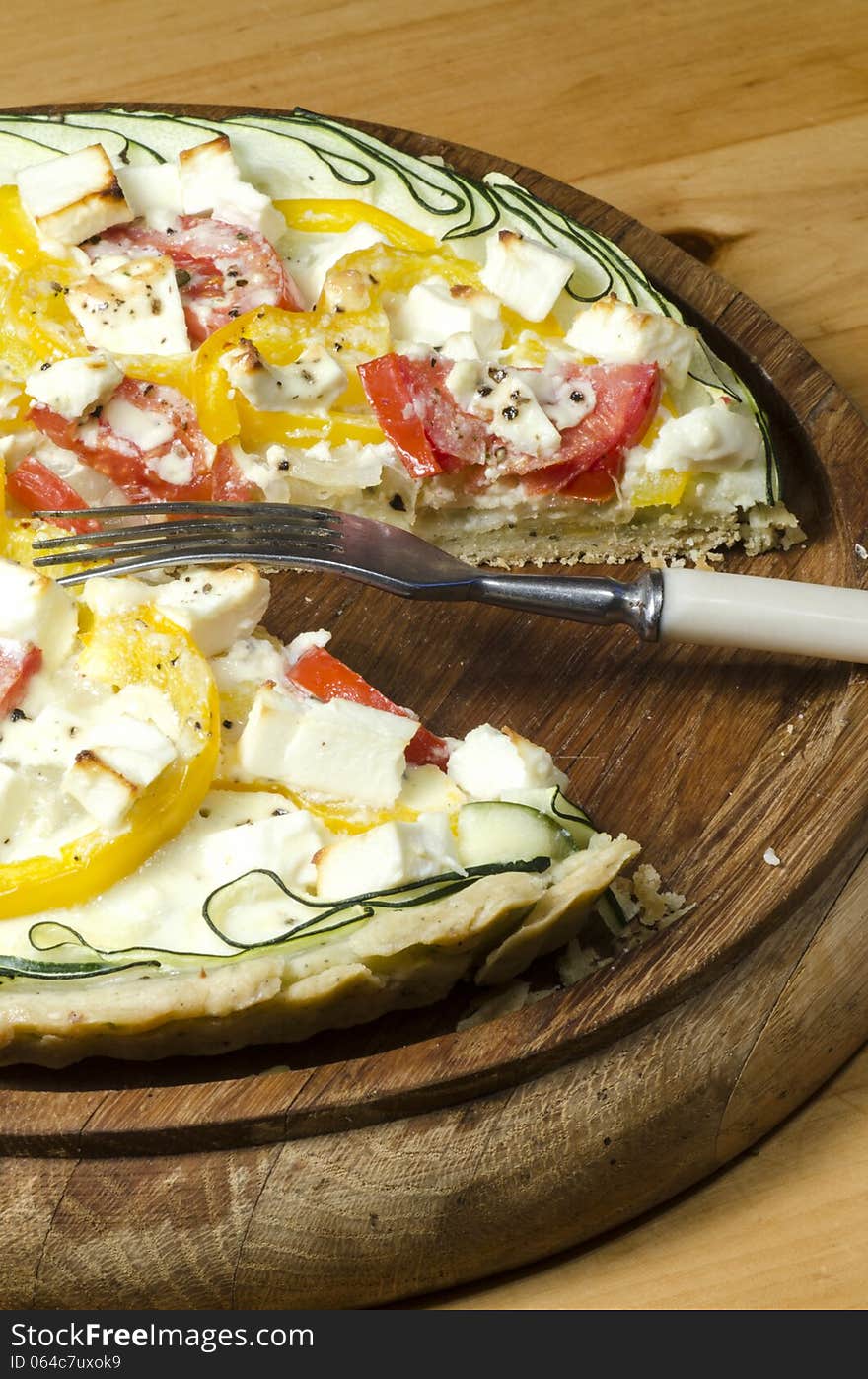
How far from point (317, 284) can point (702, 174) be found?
1.66 metres

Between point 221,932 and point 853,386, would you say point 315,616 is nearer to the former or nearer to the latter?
point 221,932

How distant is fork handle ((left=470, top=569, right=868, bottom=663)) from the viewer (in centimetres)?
356

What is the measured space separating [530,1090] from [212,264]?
7.31ft

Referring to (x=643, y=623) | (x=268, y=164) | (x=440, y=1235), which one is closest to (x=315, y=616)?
(x=643, y=623)

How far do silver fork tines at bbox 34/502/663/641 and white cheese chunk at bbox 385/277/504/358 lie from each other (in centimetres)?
61

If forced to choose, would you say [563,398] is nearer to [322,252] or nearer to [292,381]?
[292,381]

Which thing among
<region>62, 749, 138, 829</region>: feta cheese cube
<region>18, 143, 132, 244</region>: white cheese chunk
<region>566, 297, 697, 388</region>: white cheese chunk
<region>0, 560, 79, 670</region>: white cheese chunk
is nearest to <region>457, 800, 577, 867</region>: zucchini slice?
<region>62, 749, 138, 829</region>: feta cheese cube

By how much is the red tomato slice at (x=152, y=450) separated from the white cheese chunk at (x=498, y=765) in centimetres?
99

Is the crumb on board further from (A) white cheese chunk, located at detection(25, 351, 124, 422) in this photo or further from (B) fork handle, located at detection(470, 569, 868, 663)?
(A) white cheese chunk, located at detection(25, 351, 124, 422)

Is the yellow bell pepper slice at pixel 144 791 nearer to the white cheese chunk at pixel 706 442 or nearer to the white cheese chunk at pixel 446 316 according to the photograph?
the white cheese chunk at pixel 446 316

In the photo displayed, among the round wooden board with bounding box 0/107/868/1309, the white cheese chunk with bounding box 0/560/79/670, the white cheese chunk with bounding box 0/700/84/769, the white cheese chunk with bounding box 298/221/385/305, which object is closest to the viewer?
the round wooden board with bounding box 0/107/868/1309

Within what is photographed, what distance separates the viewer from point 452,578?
12.4ft

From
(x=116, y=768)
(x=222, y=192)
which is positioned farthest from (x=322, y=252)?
(x=116, y=768)

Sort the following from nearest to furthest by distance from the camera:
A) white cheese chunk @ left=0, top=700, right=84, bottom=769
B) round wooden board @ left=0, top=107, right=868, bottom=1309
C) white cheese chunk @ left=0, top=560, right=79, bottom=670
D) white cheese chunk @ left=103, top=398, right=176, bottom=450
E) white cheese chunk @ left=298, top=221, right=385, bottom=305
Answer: round wooden board @ left=0, top=107, right=868, bottom=1309
white cheese chunk @ left=0, top=700, right=84, bottom=769
white cheese chunk @ left=0, top=560, right=79, bottom=670
white cheese chunk @ left=103, top=398, right=176, bottom=450
white cheese chunk @ left=298, top=221, right=385, bottom=305
